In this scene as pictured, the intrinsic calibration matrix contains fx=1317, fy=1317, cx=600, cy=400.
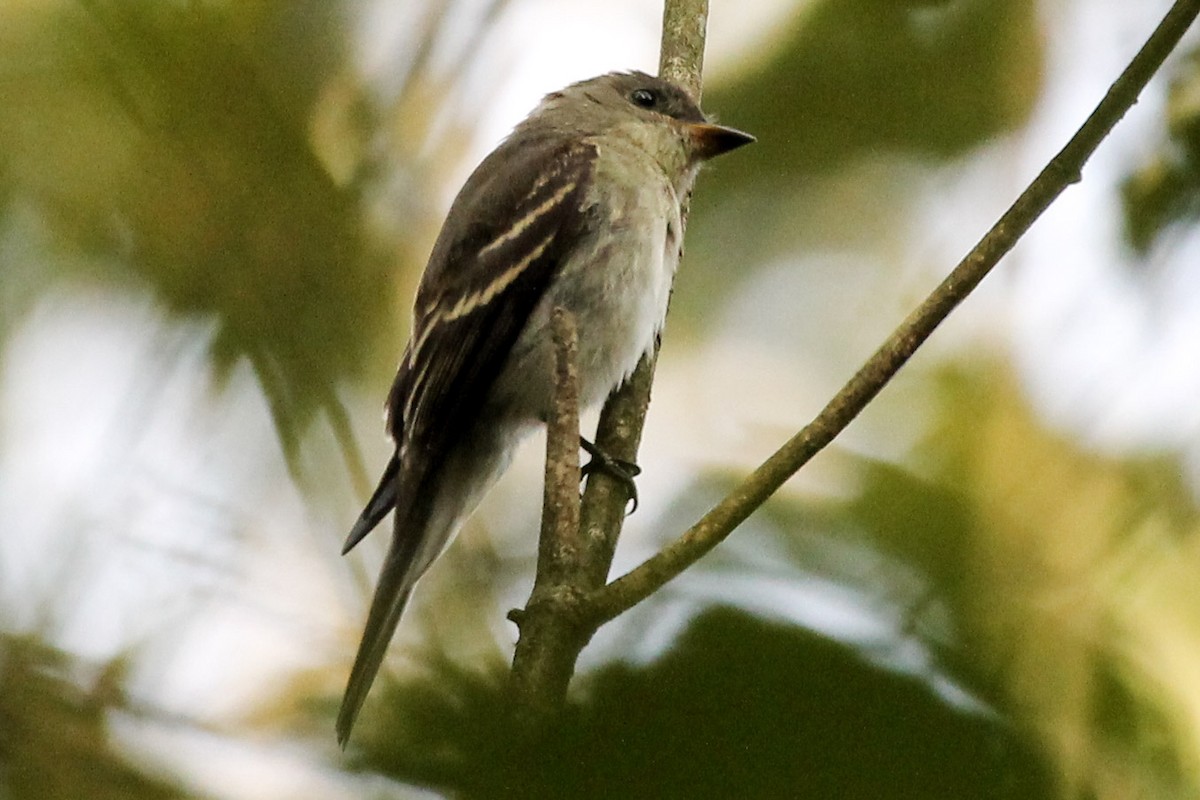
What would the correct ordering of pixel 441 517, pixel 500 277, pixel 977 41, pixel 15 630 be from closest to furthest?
1. pixel 15 630
2. pixel 977 41
3. pixel 441 517
4. pixel 500 277

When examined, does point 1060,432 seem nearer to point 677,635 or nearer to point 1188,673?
point 1188,673

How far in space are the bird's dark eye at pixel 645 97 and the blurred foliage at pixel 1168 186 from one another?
2.28 m

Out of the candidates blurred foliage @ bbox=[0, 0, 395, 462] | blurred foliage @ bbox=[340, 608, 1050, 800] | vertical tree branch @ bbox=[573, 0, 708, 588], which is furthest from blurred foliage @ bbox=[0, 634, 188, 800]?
vertical tree branch @ bbox=[573, 0, 708, 588]

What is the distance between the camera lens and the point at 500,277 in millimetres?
2990

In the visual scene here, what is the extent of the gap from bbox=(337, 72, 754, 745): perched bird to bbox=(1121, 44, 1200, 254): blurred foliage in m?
1.63

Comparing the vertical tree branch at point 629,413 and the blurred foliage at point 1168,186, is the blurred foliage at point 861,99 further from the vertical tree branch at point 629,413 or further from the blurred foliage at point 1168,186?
the blurred foliage at point 1168,186

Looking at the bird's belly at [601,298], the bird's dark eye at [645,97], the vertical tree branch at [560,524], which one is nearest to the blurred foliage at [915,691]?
the vertical tree branch at [560,524]

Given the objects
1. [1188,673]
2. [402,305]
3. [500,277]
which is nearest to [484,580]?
[402,305]

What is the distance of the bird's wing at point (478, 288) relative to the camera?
9.34 ft

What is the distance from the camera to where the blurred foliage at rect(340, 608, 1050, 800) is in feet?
1.64

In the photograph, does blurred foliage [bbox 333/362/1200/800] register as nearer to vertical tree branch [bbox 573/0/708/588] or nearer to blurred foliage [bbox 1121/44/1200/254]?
blurred foliage [bbox 1121/44/1200/254]

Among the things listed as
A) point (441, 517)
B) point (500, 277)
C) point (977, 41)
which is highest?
point (500, 277)

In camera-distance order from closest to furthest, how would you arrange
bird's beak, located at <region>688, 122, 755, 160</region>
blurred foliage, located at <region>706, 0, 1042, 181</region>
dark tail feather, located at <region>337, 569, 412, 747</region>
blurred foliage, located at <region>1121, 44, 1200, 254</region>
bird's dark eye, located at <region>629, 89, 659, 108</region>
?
dark tail feather, located at <region>337, 569, 412, 747</region> → blurred foliage, located at <region>1121, 44, 1200, 254</region> → blurred foliage, located at <region>706, 0, 1042, 181</region> → bird's beak, located at <region>688, 122, 755, 160</region> → bird's dark eye, located at <region>629, 89, 659, 108</region>

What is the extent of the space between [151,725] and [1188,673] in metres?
0.49
